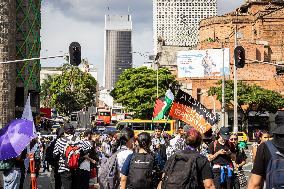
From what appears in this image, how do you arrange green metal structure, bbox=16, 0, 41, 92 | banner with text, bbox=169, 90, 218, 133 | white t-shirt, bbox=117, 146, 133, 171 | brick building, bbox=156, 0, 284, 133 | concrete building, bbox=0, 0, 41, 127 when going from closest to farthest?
white t-shirt, bbox=117, 146, 133, 171 < banner with text, bbox=169, 90, 218, 133 < concrete building, bbox=0, 0, 41, 127 < green metal structure, bbox=16, 0, 41, 92 < brick building, bbox=156, 0, 284, 133

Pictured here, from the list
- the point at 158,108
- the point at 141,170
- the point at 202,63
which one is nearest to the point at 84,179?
the point at 141,170

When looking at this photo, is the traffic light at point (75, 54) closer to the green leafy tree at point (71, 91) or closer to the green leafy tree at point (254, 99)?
the green leafy tree at point (254, 99)

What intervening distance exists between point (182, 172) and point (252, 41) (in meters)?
70.2

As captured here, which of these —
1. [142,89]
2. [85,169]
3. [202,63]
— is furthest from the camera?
[142,89]

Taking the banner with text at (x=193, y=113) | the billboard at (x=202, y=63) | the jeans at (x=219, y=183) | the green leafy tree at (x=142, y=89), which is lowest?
the jeans at (x=219, y=183)

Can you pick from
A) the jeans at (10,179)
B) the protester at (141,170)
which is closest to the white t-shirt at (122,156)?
the protester at (141,170)

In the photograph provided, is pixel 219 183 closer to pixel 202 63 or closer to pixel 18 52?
pixel 18 52

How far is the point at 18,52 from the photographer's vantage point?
198 ft

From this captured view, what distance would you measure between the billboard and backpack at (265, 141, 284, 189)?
211 feet

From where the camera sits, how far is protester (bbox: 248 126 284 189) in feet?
13.8

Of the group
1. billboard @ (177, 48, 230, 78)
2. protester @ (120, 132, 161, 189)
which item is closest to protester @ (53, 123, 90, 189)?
protester @ (120, 132, 161, 189)

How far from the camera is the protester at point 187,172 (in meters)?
5.86

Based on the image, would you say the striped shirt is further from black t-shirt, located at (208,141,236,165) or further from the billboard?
the billboard

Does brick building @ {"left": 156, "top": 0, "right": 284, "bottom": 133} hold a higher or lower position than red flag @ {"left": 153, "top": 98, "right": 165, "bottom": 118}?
higher
